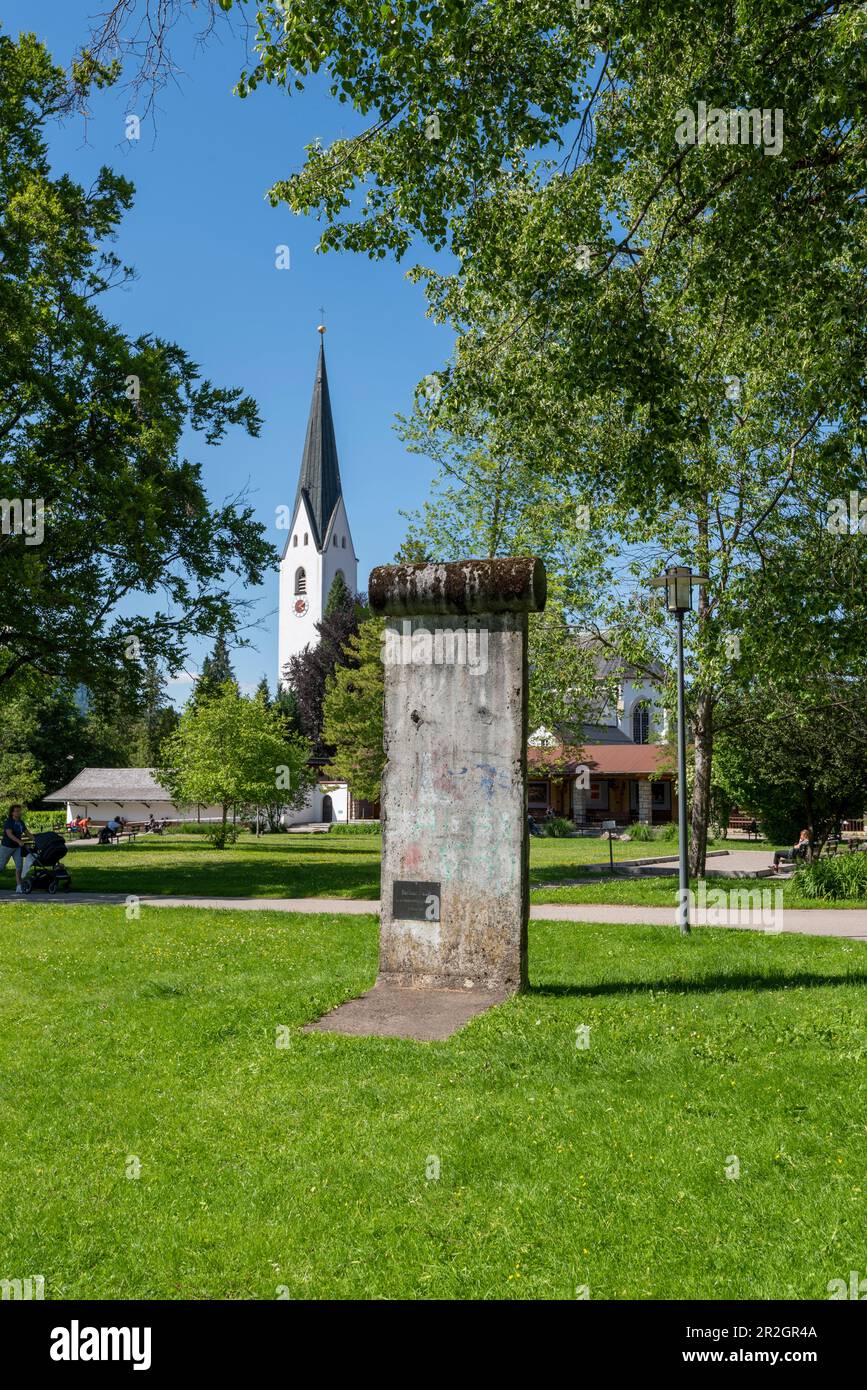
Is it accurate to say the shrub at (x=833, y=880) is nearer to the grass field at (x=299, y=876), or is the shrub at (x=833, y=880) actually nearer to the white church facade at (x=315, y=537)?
the grass field at (x=299, y=876)

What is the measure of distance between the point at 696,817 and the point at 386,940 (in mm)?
13199

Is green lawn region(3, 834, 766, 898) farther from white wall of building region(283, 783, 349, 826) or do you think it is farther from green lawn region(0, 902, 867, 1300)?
white wall of building region(283, 783, 349, 826)

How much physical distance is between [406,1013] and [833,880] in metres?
11.7

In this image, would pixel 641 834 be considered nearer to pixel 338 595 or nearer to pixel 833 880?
pixel 833 880

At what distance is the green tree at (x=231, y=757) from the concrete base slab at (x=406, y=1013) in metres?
27.0

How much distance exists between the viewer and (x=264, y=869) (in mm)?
24516

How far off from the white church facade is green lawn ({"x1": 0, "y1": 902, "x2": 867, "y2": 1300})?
83.1 metres

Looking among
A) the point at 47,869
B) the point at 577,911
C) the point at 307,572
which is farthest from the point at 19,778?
the point at 577,911

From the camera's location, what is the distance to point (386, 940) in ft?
27.1

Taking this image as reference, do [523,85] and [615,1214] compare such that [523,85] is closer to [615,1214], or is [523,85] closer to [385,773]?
[385,773]

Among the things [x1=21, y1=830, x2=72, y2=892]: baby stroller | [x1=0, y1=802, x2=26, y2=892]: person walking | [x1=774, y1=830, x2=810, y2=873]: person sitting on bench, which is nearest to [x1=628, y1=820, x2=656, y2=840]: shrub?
[x1=774, y1=830, x2=810, y2=873]: person sitting on bench

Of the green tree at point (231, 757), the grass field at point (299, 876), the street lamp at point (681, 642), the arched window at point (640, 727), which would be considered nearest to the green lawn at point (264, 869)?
the grass field at point (299, 876)

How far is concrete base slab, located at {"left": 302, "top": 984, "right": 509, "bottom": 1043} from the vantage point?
7.04 metres

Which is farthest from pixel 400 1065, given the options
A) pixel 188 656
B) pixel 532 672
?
pixel 188 656
